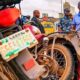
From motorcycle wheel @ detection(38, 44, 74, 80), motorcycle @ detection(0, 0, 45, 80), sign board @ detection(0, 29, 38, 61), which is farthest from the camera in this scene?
motorcycle wheel @ detection(38, 44, 74, 80)

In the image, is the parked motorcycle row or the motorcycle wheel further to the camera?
the motorcycle wheel

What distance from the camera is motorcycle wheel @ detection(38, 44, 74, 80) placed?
6.85m

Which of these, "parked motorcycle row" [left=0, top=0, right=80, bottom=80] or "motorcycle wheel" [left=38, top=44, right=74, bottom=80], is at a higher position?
"parked motorcycle row" [left=0, top=0, right=80, bottom=80]

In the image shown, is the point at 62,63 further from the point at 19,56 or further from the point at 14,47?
the point at 14,47

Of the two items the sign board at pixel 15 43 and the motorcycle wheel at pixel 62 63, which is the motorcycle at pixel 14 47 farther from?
the motorcycle wheel at pixel 62 63

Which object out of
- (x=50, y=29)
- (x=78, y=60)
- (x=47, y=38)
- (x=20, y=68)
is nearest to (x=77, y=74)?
(x=78, y=60)

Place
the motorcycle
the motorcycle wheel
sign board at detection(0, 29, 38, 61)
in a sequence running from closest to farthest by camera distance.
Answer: sign board at detection(0, 29, 38, 61)
the motorcycle
the motorcycle wheel

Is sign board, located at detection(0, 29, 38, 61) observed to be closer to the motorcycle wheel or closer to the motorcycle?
the motorcycle

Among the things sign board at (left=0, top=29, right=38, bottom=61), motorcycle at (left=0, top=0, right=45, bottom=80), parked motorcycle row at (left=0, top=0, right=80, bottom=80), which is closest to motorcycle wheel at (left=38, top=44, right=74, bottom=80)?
parked motorcycle row at (left=0, top=0, right=80, bottom=80)

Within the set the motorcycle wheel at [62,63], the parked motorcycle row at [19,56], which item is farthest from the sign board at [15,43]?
the motorcycle wheel at [62,63]

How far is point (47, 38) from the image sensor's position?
7.03 metres

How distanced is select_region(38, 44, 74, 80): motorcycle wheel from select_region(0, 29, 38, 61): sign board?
1.50 metres

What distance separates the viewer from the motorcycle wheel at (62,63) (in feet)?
22.5

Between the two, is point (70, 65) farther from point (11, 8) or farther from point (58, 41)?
point (11, 8)
